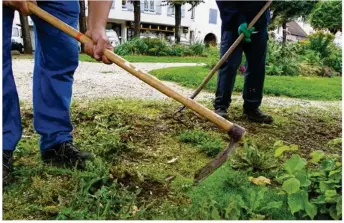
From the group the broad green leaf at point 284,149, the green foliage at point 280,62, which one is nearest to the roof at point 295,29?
the green foliage at point 280,62

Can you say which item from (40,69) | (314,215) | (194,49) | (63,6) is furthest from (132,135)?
(194,49)

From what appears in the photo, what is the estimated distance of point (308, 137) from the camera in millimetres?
3391

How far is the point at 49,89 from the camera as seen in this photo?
248cm

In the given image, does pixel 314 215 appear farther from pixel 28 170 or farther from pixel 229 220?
pixel 28 170

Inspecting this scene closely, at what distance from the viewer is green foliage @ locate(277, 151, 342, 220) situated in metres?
1.77

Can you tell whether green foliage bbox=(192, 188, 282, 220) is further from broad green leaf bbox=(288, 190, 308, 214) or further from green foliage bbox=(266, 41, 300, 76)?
green foliage bbox=(266, 41, 300, 76)

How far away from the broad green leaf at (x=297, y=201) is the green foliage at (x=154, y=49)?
14.7m

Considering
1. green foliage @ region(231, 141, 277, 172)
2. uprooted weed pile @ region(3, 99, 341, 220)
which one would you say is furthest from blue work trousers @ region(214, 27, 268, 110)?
green foliage @ region(231, 141, 277, 172)

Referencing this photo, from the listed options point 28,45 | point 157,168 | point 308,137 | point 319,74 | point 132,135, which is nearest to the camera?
point 157,168

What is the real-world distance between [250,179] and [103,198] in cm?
76

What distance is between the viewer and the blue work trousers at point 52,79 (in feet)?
7.81

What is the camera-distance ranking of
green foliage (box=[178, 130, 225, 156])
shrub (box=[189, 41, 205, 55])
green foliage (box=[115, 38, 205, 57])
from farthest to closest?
shrub (box=[189, 41, 205, 55])
green foliage (box=[115, 38, 205, 57])
green foliage (box=[178, 130, 225, 156])

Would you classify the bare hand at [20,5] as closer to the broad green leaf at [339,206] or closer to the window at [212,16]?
the broad green leaf at [339,206]

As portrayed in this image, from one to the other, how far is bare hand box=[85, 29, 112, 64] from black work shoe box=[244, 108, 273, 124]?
2.01 m
